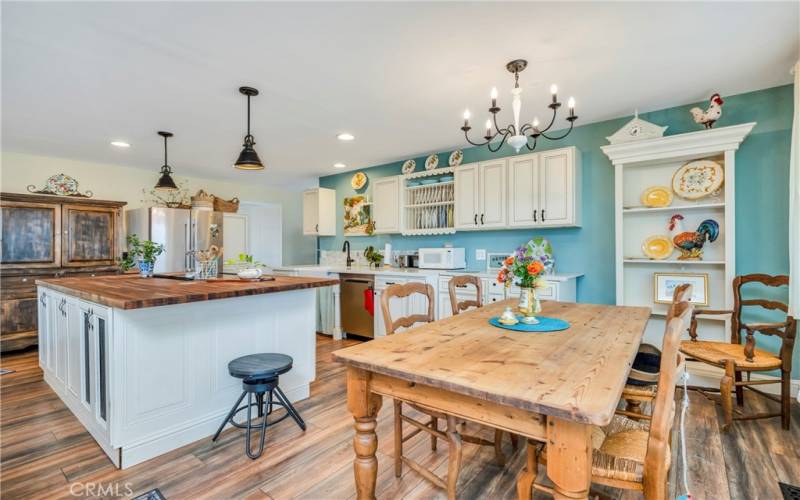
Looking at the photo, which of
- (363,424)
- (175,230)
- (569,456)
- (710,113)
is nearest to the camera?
(569,456)

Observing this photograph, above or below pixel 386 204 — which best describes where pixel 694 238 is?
below

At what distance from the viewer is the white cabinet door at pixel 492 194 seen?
159 inches

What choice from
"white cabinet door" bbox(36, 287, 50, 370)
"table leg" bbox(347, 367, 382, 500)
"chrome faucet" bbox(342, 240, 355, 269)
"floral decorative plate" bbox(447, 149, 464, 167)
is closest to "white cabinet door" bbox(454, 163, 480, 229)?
"floral decorative plate" bbox(447, 149, 464, 167)

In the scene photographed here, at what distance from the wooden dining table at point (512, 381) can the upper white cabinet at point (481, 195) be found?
2.30 m

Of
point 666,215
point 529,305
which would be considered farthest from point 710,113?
point 529,305

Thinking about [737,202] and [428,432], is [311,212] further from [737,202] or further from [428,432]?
[737,202]

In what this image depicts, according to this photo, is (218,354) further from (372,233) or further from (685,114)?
(685,114)

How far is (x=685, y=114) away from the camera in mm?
3275

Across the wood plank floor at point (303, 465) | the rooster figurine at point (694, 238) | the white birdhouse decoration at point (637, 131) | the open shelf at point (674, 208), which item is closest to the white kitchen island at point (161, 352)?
the wood plank floor at point (303, 465)

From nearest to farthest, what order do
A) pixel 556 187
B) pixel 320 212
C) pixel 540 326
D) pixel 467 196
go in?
pixel 540 326, pixel 556 187, pixel 467 196, pixel 320 212

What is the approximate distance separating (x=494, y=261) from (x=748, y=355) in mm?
2353

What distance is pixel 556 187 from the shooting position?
369 centimetres
